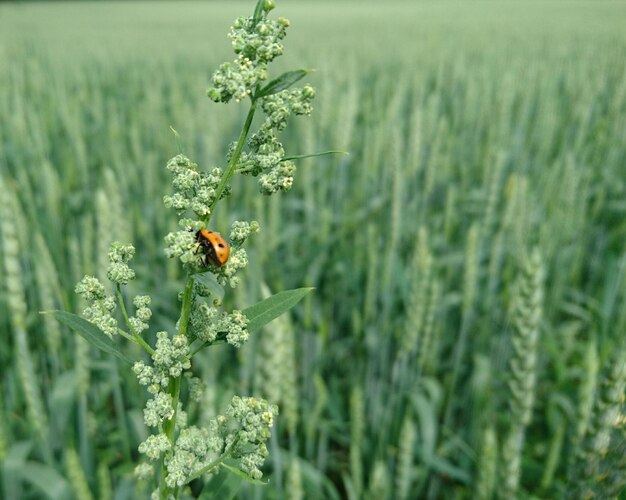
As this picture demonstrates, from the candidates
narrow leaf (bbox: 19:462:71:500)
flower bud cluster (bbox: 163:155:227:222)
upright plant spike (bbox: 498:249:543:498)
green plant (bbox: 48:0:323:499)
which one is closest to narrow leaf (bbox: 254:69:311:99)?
green plant (bbox: 48:0:323:499)

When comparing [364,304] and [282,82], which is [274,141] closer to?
[282,82]

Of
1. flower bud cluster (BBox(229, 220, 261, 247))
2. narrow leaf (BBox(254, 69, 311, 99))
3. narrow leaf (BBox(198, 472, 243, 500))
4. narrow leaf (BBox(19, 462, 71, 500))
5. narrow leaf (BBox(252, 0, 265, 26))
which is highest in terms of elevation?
narrow leaf (BBox(252, 0, 265, 26))

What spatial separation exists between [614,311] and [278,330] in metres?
1.80

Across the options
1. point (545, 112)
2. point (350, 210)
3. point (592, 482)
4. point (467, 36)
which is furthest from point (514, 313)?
point (467, 36)

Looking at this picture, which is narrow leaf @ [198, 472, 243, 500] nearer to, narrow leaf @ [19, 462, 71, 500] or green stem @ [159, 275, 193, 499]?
green stem @ [159, 275, 193, 499]

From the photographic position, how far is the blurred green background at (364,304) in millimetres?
1613

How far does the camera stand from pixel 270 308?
0.70 meters

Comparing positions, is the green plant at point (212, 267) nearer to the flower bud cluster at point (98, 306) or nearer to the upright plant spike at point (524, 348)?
the flower bud cluster at point (98, 306)

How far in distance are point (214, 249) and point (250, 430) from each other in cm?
21

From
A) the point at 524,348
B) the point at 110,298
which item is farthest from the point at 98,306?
the point at 524,348

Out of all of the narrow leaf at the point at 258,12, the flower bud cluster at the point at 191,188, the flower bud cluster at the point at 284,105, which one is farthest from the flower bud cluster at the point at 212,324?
the narrow leaf at the point at 258,12

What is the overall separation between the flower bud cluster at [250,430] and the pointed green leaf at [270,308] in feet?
0.32

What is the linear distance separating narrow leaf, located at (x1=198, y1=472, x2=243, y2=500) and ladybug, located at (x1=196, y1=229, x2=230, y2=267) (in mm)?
368

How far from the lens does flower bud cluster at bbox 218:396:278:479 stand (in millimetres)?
625
